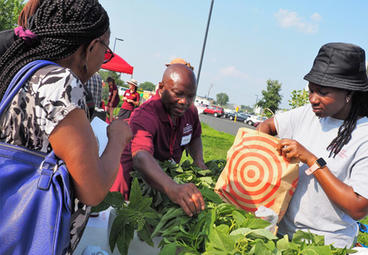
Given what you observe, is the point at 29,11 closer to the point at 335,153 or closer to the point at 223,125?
the point at 335,153

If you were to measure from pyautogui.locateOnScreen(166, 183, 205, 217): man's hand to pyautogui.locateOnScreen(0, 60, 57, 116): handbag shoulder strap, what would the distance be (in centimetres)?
80

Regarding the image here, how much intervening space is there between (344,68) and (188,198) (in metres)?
1.08

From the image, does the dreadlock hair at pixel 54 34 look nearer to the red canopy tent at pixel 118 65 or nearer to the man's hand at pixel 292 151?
the man's hand at pixel 292 151

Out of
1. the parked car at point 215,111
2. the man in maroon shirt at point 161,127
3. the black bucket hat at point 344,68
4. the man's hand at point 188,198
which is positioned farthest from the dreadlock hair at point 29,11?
the parked car at point 215,111

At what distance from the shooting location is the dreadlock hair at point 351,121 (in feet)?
5.27

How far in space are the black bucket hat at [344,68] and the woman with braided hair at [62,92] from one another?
115cm

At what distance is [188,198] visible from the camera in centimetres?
133

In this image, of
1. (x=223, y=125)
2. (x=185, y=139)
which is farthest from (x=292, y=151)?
(x=223, y=125)

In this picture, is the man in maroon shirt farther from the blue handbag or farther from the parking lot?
the parking lot

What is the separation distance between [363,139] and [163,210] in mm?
1143

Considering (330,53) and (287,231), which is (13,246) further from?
(330,53)

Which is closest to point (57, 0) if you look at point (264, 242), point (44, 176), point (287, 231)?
point (44, 176)

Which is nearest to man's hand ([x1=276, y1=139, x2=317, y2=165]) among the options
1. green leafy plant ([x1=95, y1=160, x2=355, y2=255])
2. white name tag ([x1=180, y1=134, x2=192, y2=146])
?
green leafy plant ([x1=95, y1=160, x2=355, y2=255])

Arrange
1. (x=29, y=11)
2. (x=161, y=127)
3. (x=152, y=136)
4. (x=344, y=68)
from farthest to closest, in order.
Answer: (x=161, y=127)
(x=152, y=136)
(x=344, y=68)
(x=29, y=11)
